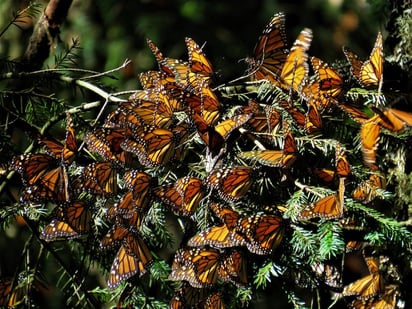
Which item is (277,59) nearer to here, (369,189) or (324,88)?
(324,88)

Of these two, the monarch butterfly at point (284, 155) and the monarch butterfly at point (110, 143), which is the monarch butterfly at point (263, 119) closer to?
the monarch butterfly at point (284, 155)

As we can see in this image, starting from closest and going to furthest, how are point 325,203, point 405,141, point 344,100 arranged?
point 325,203 → point 344,100 → point 405,141

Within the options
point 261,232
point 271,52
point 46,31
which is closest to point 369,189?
point 261,232

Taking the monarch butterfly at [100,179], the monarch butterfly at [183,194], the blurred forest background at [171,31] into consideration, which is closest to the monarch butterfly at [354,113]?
the monarch butterfly at [183,194]

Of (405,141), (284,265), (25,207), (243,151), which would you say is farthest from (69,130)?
(405,141)

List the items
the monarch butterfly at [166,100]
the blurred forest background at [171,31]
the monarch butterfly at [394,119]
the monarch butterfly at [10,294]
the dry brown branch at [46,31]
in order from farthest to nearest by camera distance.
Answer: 1. the blurred forest background at [171,31]
2. the dry brown branch at [46,31]
3. the monarch butterfly at [10,294]
4. the monarch butterfly at [166,100]
5. the monarch butterfly at [394,119]

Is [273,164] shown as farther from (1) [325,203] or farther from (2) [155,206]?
(2) [155,206]

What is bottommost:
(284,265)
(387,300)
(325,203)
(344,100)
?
(387,300)
